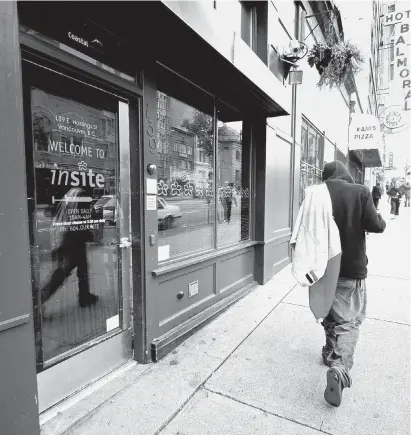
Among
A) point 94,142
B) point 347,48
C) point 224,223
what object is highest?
point 347,48

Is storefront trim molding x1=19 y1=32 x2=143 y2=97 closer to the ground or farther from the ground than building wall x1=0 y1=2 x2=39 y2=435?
farther from the ground

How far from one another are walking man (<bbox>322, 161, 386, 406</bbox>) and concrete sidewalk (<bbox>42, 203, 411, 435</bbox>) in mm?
379

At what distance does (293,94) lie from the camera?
6.32 m

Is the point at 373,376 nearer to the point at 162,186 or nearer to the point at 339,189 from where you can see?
the point at 339,189

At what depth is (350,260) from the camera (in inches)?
103

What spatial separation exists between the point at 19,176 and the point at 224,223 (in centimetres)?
320

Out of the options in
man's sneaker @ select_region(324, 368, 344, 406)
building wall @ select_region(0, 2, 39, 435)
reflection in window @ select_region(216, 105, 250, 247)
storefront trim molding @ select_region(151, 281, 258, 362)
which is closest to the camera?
building wall @ select_region(0, 2, 39, 435)

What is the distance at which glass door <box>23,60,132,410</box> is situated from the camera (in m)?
2.27

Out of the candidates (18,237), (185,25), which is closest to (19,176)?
(18,237)

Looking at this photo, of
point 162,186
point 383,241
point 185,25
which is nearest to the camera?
point 185,25

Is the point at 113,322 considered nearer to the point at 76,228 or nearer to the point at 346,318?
the point at 76,228

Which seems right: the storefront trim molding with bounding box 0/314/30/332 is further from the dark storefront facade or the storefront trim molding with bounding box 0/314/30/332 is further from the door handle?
the door handle

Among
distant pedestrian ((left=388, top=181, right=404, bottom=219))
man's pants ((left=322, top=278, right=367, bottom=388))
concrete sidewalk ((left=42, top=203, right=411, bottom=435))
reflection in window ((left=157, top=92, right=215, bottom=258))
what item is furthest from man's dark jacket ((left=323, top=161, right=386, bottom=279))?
distant pedestrian ((left=388, top=181, right=404, bottom=219))

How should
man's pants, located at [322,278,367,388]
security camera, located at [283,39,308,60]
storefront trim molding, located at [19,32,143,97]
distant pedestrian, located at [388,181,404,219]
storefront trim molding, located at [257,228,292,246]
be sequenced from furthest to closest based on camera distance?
distant pedestrian, located at [388,181,404,219]
storefront trim molding, located at [257,228,292,246]
security camera, located at [283,39,308,60]
man's pants, located at [322,278,367,388]
storefront trim molding, located at [19,32,143,97]
